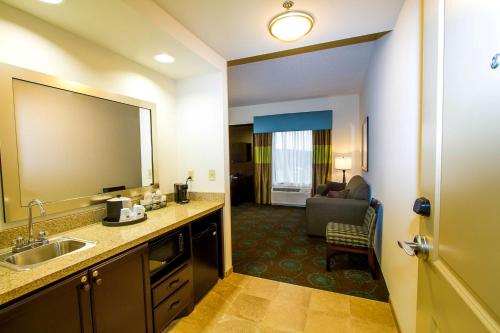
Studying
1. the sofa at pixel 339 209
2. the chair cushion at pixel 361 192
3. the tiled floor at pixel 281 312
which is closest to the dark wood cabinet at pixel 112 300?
the tiled floor at pixel 281 312

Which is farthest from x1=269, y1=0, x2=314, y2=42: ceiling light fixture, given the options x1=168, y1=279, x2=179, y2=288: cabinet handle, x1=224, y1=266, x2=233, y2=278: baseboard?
x1=224, y1=266, x2=233, y2=278: baseboard

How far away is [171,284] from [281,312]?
96cm

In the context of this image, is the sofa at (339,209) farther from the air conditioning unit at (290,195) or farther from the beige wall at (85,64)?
the beige wall at (85,64)

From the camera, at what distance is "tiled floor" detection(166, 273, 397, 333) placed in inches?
65.5

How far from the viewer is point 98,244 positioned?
4.14 ft

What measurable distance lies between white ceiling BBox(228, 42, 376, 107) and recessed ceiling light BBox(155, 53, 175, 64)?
144 centimetres

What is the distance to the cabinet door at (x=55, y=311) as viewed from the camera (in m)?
0.84

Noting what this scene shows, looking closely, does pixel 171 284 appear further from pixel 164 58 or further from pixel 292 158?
pixel 292 158

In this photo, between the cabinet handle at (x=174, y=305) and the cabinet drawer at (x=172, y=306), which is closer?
the cabinet drawer at (x=172, y=306)

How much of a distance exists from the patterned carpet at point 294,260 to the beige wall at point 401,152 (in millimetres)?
287

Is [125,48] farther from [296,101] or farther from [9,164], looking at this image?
[296,101]

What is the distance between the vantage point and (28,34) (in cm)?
135

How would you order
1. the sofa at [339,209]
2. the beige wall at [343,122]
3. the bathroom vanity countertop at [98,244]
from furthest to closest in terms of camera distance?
the beige wall at [343,122], the sofa at [339,209], the bathroom vanity countertop at [98,244]

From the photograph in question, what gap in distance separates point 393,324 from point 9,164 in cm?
283
